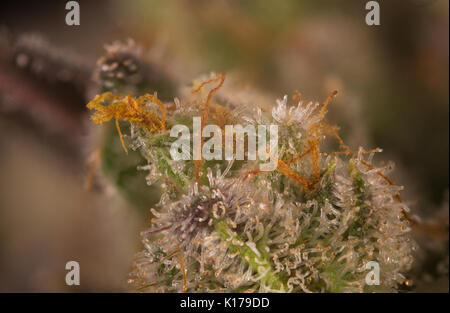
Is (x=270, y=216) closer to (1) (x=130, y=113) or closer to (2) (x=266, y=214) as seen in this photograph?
(2) (x=266, y=214)

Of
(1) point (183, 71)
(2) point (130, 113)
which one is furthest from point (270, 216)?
(1) point (183, 71)

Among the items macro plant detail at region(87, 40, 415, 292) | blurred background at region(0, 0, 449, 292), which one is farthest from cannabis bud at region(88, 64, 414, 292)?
blurred background at region(0, 0, 449, 292)

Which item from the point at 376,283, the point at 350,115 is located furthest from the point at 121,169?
the point at 350,115

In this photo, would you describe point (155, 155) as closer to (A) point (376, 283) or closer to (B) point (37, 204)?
(A) point (376, 283)

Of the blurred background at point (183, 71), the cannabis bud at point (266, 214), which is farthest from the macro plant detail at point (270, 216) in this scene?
the blurred background at point (183, 71)
